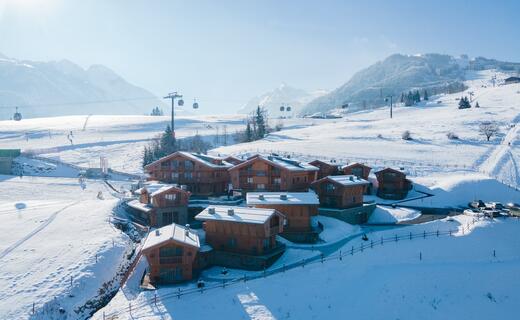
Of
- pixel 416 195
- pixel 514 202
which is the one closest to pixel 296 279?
pixel 416 195

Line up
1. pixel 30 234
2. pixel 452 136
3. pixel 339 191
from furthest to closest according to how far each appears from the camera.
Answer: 1. pixel 452 136
2. pixel 339 191
3. pixel 30 234

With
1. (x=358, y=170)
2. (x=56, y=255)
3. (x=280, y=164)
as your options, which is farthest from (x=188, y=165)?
(x=56, y=255)

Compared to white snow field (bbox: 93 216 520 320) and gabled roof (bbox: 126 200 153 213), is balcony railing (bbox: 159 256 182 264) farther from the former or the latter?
gabled roof (bbox: 126 200 153 213)

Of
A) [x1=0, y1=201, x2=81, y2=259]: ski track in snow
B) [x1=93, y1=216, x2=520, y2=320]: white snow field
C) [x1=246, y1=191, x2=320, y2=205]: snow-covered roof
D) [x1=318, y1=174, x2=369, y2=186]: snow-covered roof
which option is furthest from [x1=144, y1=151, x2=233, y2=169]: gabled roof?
[x1=93, y1=216, x2=520, y2=320]: white snow field

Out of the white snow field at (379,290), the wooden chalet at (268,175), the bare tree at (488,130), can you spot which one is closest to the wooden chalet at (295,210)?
the white snow field at (379,290)

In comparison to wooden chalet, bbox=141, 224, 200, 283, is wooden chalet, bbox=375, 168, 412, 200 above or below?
above

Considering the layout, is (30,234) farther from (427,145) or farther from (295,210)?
(427,145)
